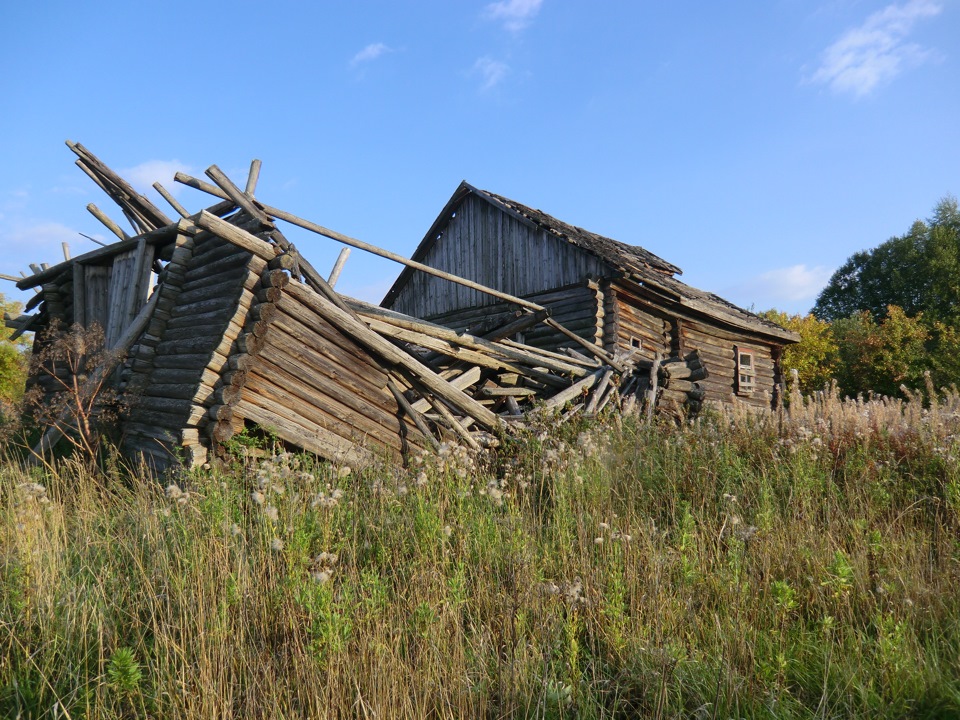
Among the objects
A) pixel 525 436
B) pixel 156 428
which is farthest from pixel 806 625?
pixel 156 428

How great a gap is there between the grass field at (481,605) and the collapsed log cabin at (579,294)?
868 cm

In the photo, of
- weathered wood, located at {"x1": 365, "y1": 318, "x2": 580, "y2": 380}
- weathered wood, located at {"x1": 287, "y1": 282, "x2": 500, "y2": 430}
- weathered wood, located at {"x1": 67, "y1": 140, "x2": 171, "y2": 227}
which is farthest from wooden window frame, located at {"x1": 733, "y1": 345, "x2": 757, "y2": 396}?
weathered wood, located at {"x1": 67, "y1": 140, "x2": 171, "y2": 227}

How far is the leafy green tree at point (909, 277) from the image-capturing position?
117 feet

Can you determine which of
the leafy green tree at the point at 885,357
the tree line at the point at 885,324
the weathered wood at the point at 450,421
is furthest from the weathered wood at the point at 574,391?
the leafy green tree at the point at 885,357

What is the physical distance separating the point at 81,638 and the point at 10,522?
6.10 feet

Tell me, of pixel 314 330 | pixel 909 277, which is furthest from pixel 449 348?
pixel 909 277

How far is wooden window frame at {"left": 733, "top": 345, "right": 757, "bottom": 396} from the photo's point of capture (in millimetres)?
20375

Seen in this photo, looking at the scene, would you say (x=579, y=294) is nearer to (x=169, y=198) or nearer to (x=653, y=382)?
(x=653, y=382)

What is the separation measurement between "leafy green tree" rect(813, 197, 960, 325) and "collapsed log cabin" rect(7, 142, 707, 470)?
31.9 m

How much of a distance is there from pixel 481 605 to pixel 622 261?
41.4 ft

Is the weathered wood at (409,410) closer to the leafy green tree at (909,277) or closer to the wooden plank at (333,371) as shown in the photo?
the wooden plank at (333,371)

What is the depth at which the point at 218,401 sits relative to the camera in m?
6.82

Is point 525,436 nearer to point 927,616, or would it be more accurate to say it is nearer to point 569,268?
point 927,616

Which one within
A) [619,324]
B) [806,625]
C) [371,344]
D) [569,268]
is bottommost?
[806,625]
